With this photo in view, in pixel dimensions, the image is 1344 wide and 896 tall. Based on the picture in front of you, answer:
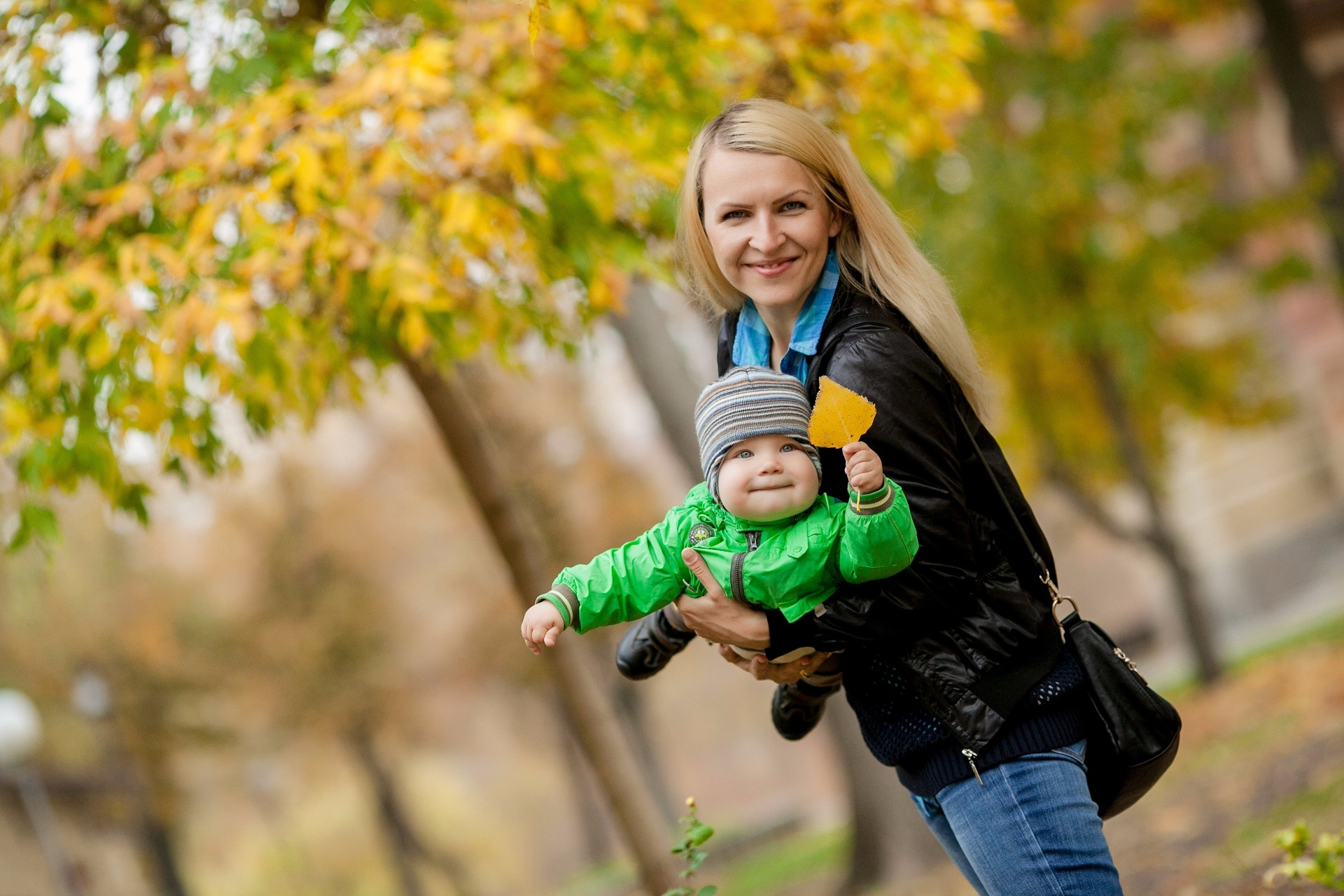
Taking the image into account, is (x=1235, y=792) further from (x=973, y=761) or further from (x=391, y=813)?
(x=391, y=813)

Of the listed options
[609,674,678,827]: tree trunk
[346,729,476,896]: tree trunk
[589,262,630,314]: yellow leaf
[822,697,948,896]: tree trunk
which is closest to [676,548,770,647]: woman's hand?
[589,262,630,314]: yellow leaf

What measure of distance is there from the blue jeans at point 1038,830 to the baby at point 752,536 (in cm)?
43

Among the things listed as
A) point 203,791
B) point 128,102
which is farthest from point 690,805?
point 203,791

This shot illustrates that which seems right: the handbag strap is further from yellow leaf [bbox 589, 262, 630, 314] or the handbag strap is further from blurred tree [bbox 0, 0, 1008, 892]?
yellow leaf [bbox 589, 262, 630, 314]

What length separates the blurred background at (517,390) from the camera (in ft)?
13.8

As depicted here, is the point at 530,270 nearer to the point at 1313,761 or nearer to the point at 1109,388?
the point at 1313,761

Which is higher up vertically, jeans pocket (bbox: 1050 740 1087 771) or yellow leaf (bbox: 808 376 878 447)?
yellow leaf (bbox: 808 376 878 447)

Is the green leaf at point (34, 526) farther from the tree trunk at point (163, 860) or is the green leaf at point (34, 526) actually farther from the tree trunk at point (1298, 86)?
the tree trunk at point (163, 860)

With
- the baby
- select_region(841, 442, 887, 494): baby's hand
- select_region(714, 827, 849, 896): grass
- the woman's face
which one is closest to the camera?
select_region(841, 442, 887, 494): baby's hand

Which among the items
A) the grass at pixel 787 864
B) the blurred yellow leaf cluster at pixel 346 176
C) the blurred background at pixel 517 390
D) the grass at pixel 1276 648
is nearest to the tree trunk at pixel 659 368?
the blurred background at pixel 517 390

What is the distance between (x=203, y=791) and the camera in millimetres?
22375

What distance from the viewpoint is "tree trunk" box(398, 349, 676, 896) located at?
5.48 meters

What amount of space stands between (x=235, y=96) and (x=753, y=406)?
2.99m

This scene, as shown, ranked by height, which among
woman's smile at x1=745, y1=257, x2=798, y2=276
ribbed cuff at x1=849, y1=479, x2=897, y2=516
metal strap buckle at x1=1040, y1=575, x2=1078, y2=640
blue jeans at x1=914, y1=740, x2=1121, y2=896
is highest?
woman's smile at x1=745, y1=257, x2=798, y2=276
